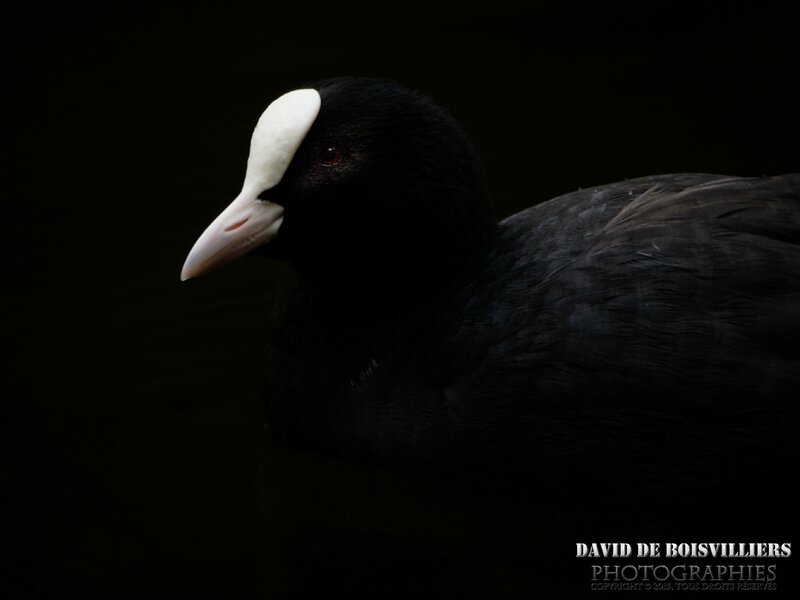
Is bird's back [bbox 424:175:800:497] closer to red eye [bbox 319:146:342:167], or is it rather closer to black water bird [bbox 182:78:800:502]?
black water bird [bbox 182:78:800:502]

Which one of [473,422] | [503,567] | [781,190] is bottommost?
[503,567]

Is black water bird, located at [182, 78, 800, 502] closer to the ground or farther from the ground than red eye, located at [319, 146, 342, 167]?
closer to the ground

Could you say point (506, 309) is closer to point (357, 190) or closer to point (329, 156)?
point (357, 190)

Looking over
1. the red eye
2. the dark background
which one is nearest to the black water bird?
the red eye

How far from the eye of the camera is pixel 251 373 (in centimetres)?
517

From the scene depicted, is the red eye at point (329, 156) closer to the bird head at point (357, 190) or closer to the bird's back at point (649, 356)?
the bird head at point (357, 190)

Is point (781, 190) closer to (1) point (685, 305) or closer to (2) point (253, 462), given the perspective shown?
(1) point (685, 305)

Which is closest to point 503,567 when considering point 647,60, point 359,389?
point 359,389

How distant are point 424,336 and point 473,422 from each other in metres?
0.33

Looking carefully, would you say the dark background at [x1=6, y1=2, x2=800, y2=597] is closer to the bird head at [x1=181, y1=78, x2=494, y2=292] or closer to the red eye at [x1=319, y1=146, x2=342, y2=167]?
the bird head at [x1=181, y1=78, x2=494, y2=292]

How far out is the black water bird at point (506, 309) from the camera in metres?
4.21

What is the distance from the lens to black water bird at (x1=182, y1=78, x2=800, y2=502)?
4.21 meters

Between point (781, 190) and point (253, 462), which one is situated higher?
point (781, 190)

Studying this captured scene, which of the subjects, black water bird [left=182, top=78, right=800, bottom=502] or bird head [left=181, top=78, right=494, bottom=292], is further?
bird head [left=181, top=78, right=494, bottom=292]
